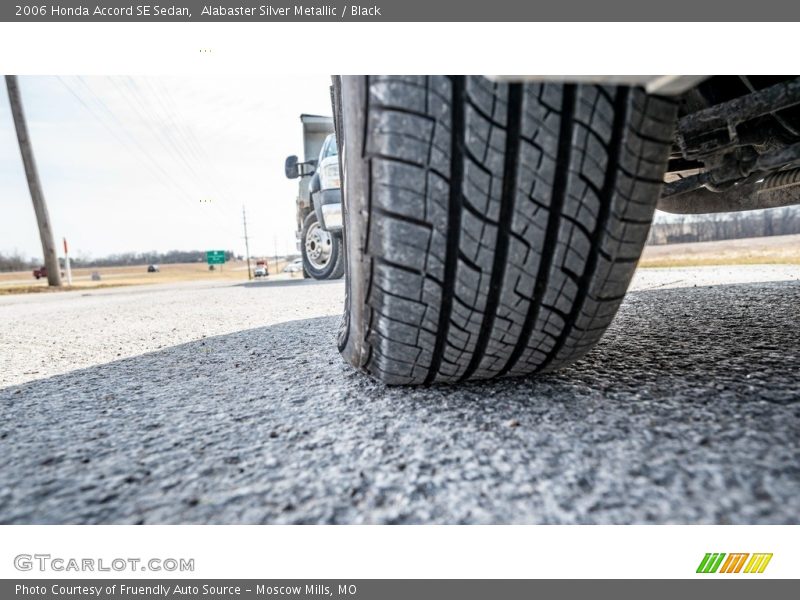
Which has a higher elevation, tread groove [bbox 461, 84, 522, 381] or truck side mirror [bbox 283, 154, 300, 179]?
truck side mirror [bbox 283, 154, 300, 179]

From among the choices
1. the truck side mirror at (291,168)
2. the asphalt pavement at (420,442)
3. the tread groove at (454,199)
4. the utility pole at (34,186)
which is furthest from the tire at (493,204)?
the utility pole at (34,186)

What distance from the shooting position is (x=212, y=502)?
0.60m

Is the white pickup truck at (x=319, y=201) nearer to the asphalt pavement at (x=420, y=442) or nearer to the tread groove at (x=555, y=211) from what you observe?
the asphalt pavement at (x=420, y=442)

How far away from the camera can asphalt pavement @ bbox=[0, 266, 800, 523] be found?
22.4 inches

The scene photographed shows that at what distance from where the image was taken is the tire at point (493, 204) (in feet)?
2.14

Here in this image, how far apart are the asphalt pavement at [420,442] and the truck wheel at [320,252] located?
15.0ft

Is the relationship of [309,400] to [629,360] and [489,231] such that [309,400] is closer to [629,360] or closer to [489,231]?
[489,231]

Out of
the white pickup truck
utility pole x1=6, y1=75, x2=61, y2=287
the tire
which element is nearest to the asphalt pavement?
the tire

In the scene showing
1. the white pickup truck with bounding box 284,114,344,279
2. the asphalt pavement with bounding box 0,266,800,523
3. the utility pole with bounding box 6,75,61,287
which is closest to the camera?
the asphalt pavement with bounding box 0,266,800,523

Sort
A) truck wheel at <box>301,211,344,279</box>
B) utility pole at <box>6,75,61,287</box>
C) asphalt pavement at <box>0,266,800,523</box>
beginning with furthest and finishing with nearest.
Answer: utility pole at <box>6,75,61,287</box> < truck wheel at <box>301,211,344,279</box> < asphalt pavement at <box>0,266,800,523</box>

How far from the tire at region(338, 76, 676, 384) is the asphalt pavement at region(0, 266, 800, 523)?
17 centimetres

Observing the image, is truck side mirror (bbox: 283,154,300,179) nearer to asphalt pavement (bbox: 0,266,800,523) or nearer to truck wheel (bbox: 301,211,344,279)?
truck wheel (bbox: 301,211,344,279)

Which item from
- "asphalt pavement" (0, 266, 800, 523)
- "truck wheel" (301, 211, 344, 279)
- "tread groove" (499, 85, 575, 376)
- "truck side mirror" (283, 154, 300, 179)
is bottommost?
"truck wheel" (301, 211, 344, 279)

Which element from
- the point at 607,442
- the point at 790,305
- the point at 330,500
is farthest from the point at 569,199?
the point at 790,305
